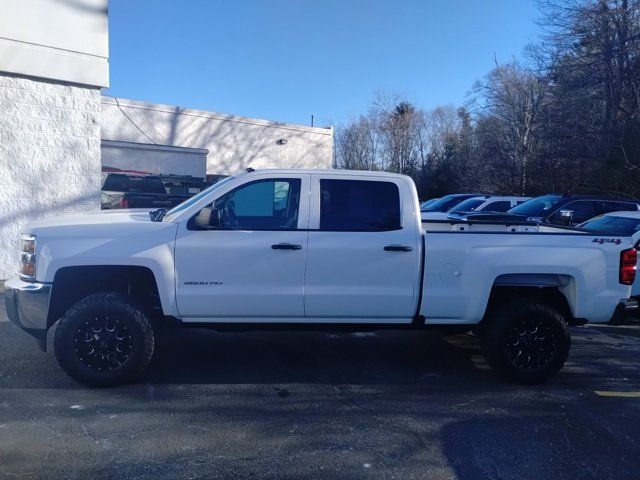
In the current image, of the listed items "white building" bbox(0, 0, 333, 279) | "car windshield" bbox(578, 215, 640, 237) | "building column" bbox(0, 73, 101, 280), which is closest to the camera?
"car windshield" bbox(578, 215, 640, 237)

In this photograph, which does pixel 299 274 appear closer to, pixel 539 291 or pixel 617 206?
pixel 539 291

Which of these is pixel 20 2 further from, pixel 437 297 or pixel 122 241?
pixel 437 297

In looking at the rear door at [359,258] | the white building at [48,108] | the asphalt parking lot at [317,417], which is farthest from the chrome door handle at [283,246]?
the white building at [48,108]

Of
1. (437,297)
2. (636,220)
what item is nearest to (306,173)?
(437,297)

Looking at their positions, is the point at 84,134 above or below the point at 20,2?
below

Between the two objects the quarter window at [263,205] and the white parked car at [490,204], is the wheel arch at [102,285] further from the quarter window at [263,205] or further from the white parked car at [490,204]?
the white parked car at [490,204]

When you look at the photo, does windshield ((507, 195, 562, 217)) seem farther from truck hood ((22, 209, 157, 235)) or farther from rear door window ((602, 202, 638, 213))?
truck hood ((22, 209, 157, 235))

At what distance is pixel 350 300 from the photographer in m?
5.78

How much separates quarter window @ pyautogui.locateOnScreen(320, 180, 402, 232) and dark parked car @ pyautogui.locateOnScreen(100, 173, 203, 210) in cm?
1081

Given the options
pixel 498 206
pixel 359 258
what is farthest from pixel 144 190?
pixel 359 258

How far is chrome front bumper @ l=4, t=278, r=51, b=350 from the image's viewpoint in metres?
5.49

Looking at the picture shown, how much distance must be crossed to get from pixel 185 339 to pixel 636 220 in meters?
6.93

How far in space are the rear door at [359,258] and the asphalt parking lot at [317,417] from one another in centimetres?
80

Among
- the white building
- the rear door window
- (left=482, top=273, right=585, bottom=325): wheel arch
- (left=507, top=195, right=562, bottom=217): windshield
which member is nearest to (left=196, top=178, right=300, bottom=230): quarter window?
(left=482, top=273, right=585, bottom=325): wheel arch
